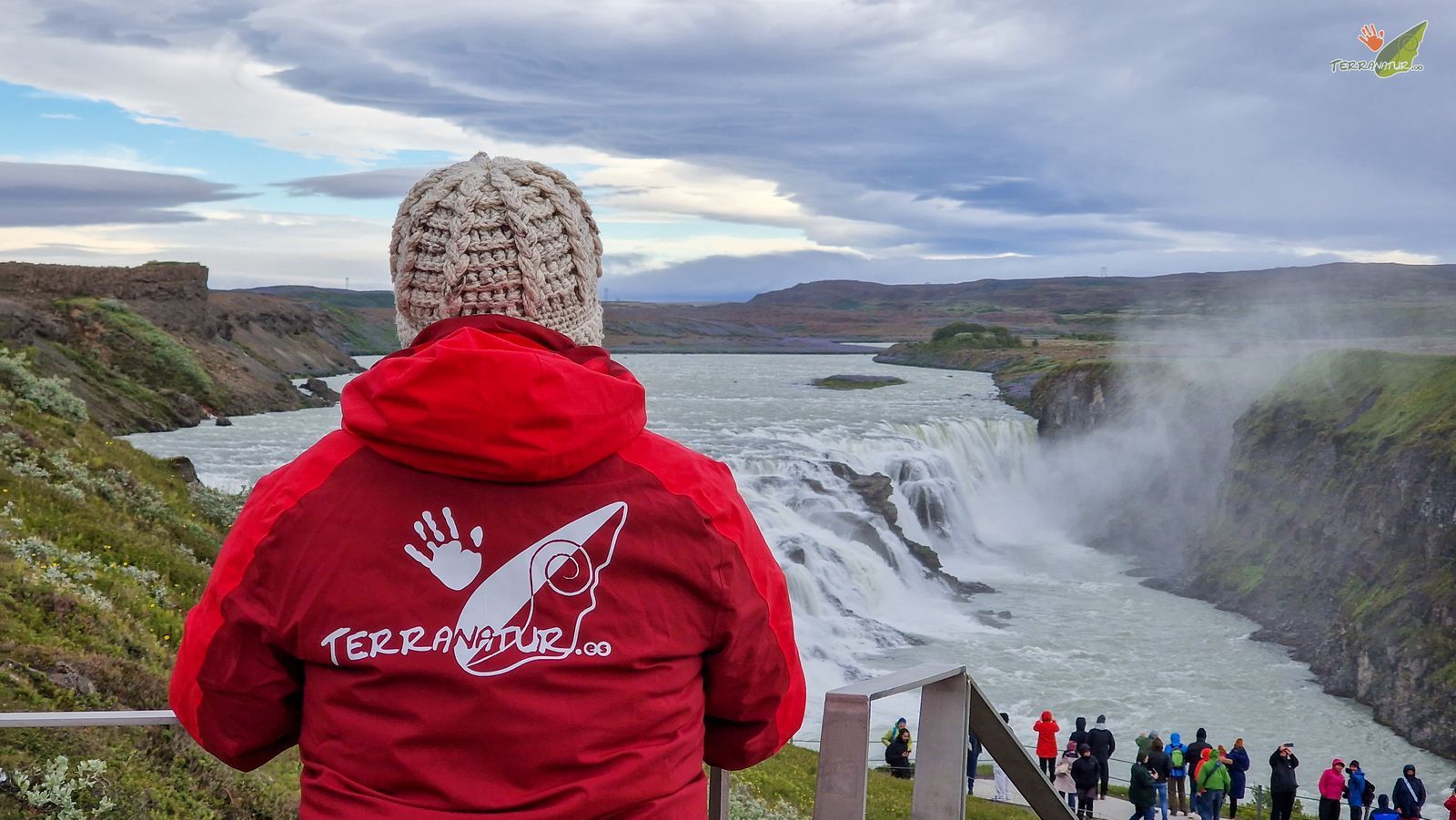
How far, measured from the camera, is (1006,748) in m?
3.54

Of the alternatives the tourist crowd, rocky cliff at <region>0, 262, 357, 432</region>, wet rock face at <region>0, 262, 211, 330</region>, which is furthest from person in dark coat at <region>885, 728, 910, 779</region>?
wet rock face at <region>0, 262, 211, 330</region>

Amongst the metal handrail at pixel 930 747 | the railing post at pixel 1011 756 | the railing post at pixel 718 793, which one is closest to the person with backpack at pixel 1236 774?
the railing post at pixel 1011 756

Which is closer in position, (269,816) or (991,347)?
(269,816)

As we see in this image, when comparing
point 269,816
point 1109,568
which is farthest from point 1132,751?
point 269,816

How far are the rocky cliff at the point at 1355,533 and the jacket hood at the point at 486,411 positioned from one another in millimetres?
28069

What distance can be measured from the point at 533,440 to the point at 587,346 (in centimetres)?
36

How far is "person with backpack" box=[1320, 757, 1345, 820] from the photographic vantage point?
704 inches

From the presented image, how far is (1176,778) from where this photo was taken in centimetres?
1809

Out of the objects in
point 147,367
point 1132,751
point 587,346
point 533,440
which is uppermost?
point 587,346

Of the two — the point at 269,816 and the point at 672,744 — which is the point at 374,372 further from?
the point at 269,816

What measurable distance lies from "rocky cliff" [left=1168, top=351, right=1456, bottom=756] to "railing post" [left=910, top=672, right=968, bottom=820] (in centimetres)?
2660

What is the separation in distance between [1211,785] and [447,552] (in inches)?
680

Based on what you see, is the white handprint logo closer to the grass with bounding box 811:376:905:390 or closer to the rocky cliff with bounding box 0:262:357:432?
the rocky cliff with bounding box 0:262:357:432

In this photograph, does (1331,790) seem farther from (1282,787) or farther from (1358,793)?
(1282,787)
